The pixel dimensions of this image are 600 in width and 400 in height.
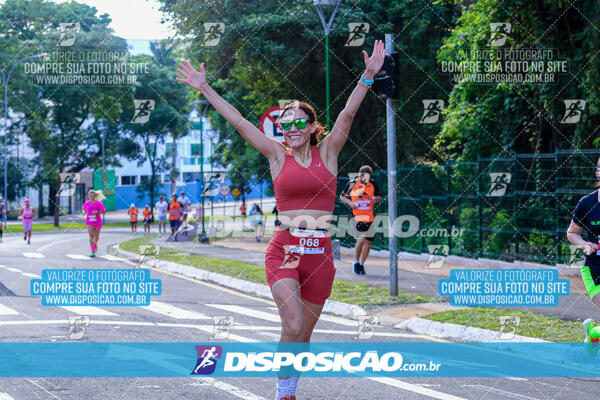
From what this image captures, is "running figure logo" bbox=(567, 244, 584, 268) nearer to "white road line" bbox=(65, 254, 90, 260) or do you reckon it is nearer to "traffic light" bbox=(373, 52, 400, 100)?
"traffic light" bbox=(373, 52, 400, 100)

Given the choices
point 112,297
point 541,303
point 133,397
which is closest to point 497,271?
point 541,303

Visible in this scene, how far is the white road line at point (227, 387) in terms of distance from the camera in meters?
6.11

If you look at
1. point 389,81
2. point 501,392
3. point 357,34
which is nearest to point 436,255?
point 389,81

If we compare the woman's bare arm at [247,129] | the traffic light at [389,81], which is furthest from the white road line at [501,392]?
the traffic light at [389,81]

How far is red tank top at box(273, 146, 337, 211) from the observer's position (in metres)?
5.22

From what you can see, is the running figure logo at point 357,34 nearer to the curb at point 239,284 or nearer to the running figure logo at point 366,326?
the curb at point 239,284

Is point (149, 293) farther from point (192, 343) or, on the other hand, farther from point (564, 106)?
point (564, 106)

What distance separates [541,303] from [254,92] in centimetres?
1963

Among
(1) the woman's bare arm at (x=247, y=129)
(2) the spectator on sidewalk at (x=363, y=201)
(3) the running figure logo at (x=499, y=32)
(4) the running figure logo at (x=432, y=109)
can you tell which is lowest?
(2) the spectator on sidewalk at (x=363, y=201)

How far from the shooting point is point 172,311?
1130 cm

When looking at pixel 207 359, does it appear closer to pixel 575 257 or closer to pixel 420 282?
pixel 420 282

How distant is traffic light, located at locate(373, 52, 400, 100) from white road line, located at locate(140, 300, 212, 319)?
13.6ft

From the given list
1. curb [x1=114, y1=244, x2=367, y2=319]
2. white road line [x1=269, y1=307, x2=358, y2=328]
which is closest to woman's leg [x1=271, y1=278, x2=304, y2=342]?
white road line [x1=269, y1=307, x2=358, y2=328]

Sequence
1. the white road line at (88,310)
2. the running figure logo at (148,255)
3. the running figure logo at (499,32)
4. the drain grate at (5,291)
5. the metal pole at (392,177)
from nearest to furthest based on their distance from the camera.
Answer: the white road line at (88,310), the metal pole at (392,177), the drain grate at (5,291), the running figure logo at (499,32), the running figure logo at (148,255)
